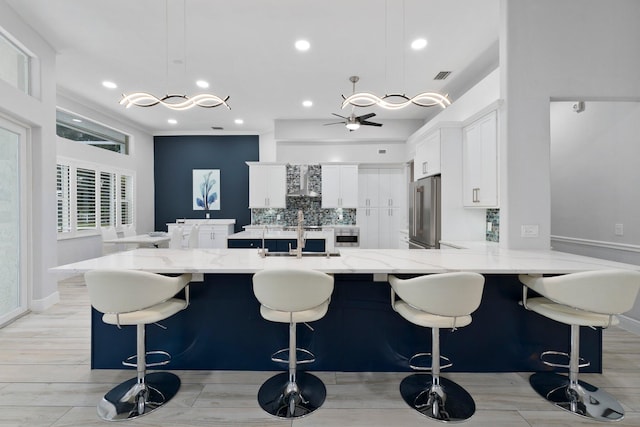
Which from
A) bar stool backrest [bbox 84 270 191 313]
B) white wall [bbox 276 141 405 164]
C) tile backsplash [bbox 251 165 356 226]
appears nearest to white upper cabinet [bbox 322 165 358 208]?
white wall [bbox 276 141 405 164]

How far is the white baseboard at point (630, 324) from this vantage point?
2986mm

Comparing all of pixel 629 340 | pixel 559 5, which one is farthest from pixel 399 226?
pixel 559 5

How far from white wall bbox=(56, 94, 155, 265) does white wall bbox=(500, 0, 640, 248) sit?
639 cm

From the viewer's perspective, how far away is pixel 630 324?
3.04 meters

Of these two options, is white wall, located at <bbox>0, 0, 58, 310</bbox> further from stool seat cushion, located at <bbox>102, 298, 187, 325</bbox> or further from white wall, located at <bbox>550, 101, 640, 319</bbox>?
white wall, located at <bbox>550, 101, 640, 319</bbox>

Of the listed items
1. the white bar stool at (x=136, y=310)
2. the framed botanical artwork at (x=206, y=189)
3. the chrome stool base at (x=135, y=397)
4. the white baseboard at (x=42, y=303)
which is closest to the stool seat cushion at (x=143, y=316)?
the white bar stool at (x=136, y=310)

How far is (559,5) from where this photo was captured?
2699 mm

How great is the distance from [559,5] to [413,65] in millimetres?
1720

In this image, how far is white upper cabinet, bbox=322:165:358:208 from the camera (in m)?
6.65

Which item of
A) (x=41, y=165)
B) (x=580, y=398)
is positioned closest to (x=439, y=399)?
(x=580, y=398)

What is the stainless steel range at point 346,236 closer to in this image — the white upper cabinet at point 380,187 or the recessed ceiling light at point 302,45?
the white upper cabinet at point 380,187

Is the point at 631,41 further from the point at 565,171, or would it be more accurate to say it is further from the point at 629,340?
the point at 629,340

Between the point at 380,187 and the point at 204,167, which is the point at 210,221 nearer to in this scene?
the point at 204,167

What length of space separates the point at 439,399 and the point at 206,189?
22.9 feet
